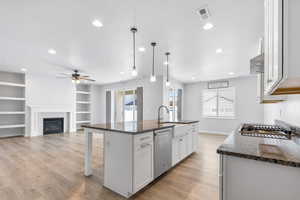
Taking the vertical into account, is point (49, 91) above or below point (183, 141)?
above

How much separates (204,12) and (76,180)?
3429mm

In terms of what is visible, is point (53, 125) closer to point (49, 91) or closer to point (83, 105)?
point (49, 91)

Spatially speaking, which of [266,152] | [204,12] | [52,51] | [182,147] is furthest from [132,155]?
[52,51]

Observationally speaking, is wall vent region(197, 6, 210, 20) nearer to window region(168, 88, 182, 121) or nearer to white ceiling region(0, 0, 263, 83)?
white ceiling region(0, 0, 263, 83)

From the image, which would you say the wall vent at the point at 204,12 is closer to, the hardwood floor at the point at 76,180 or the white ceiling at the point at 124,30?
the white ceiling at the point at 124,30

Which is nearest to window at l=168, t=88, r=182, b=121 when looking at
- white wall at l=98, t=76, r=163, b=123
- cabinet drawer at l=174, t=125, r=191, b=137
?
white wall at l=98, t=76, r=163, b=123

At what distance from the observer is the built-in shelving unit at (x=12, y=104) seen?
600 cm

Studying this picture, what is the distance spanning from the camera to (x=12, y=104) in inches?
247

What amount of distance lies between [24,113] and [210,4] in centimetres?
779

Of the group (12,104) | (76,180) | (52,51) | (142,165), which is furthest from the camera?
(12,104)

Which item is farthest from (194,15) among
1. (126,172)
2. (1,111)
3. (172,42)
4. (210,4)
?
(1,111)

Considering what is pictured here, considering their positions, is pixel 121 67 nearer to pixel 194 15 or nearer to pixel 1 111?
pixel 194 15

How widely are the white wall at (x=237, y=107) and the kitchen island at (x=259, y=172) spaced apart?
19.4 feet

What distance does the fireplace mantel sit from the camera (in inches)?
246
